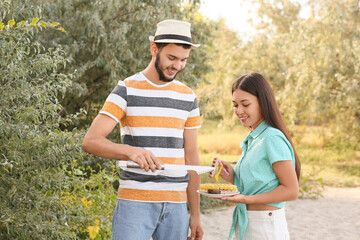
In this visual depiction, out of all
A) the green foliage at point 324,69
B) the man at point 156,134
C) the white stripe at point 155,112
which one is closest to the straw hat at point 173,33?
the man at point 156,134

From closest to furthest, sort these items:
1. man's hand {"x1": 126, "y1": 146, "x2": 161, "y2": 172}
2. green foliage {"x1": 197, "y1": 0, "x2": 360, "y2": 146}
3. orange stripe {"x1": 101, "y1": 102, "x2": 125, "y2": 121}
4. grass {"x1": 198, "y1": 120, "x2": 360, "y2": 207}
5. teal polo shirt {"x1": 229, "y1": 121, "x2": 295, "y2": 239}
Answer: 1. man's hand {"x1": 126, "y1": 146, "x2": 161, "y2": 172}
2. orange stripe {"x1": 101, "y1": 102, "x2": 125, "y2": 121}
3. teal polo shirt {"x1": 229, "y1": 121, "x2": 295, "y2": 239}
4. grass {"x1": 198, "y1": 120, "x2": 360, "y2": 207}
5. green foliage {"x1": 197, "y1": 0, "x2": 360, "y2": 146}

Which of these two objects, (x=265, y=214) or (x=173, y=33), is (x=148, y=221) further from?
(x=173, y=33)

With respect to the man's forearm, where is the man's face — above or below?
above

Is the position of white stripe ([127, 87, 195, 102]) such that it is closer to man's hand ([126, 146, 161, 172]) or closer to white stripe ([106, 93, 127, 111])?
white stripe ([106, 93, 127, 111])

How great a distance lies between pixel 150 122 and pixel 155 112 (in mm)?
52

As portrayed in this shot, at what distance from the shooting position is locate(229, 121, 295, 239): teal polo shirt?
2.20m

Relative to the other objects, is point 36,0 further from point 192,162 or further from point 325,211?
point 325,211

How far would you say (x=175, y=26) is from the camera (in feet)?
7.27

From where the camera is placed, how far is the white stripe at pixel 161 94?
2164 millimetres

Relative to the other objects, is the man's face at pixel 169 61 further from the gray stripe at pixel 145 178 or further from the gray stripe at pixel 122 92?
the gray stripe at pixel 145 178

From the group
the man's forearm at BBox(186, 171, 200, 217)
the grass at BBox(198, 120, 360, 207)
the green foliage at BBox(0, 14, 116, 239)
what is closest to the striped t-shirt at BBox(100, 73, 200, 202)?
the man's forearm at BBox(186, 171, 200, 217)

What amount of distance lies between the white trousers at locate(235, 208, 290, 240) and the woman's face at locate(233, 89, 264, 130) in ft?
1.45

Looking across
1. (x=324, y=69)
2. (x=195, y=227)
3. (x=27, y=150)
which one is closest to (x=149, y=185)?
(x=195, y=227)

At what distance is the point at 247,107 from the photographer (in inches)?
91.8
